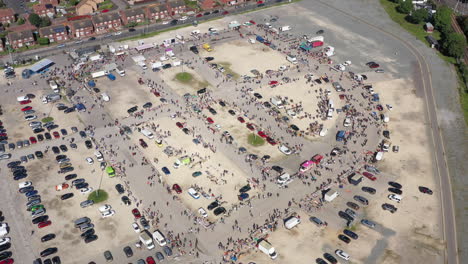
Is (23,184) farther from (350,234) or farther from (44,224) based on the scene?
(350,234)

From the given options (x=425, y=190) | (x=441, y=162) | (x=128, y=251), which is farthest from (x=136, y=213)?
(x=441, y=162)

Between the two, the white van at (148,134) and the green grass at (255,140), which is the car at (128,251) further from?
the green grass at (255,140)

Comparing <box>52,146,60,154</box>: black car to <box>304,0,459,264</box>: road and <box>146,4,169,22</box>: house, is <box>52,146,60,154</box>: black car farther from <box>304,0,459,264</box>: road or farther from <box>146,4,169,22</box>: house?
<box>304,0,459,264</box>: road

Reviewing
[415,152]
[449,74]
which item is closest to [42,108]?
[415,152]

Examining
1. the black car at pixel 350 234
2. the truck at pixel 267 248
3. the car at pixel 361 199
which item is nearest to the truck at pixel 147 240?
the truck at pixel 267 248

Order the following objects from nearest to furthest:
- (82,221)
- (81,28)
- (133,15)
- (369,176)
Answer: (82,221) → (369,176) → (81,28) → (133,15)

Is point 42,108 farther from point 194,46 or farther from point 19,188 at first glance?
point 194,46

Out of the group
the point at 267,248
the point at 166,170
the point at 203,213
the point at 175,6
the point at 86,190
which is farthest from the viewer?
the point at 175,6
